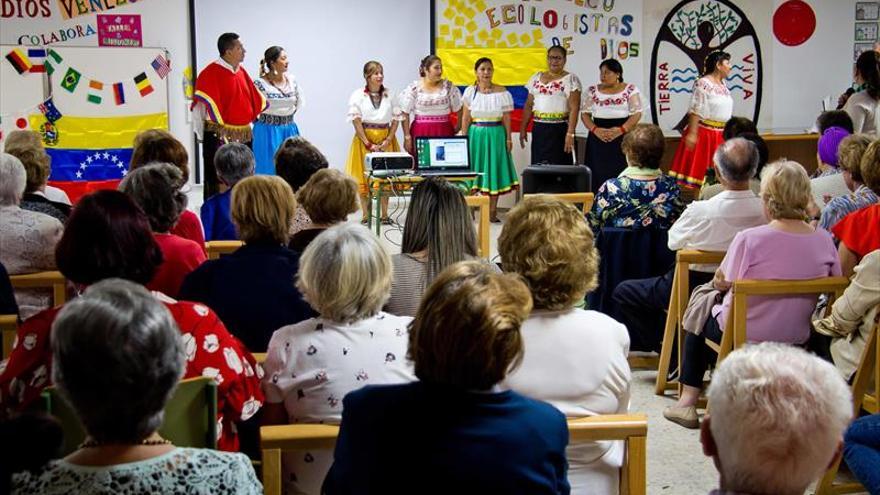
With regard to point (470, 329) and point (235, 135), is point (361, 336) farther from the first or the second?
point (235, 135)

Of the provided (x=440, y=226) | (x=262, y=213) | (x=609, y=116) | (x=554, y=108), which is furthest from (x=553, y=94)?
(x=262, y=213)

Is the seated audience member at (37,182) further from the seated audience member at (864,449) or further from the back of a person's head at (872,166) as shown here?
the back of a person's head at (872,166)

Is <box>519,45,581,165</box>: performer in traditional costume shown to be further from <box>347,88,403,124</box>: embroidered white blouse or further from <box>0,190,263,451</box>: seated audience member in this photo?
<box>0,190,263,451</box>: seated audience member

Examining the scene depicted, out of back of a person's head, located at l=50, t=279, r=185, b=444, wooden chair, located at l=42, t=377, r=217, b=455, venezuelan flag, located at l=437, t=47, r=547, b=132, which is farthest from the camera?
venezuelan flag, located at l=437, t=47, r=547, b=132

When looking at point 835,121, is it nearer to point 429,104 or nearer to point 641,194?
point 641,194

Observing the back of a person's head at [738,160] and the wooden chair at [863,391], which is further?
the back of a person's head at [738,160]

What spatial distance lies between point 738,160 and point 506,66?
5676 millimetres

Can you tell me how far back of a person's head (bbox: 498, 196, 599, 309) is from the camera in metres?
2.55

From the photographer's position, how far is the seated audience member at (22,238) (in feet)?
11.7

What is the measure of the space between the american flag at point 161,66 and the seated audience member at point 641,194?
5.35 meters

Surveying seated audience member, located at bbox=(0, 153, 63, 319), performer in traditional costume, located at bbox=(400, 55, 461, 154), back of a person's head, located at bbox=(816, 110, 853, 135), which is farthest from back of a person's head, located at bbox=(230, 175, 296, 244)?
performer in traditional costume, located at bbox=(400, 55, 461, 154)

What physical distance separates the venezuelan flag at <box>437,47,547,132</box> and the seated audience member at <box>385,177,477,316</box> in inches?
246

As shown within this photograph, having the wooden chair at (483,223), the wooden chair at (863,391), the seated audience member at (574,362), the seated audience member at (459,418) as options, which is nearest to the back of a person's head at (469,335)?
the seated audience member at (459,418)

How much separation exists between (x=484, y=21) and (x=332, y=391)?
7.65 metres
